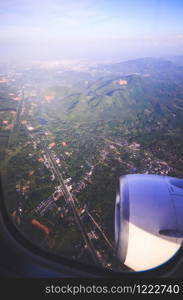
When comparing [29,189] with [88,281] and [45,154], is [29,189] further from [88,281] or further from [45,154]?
[88,281]

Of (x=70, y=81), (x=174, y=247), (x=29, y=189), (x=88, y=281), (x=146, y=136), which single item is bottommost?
(x=29, y=189)

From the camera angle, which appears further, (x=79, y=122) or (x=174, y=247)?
(x=79, y=122)

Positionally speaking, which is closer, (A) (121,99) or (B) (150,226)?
(B) (150,226)

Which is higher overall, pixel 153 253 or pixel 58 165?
pixel 153 253

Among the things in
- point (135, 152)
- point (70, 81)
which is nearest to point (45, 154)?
point (135, 152)

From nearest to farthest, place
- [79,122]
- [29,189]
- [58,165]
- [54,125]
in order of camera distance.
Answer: [29,189]
[58,165]
[54,125]
[79,122]

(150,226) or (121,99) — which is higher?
(121,99)

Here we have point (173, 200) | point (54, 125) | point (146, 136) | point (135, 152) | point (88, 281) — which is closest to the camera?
point (88, 281)

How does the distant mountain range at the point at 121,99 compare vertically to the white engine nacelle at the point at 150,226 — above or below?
above

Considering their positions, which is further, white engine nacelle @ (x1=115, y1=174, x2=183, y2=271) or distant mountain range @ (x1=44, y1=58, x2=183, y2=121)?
distant mountain range @ (x1=44, y1=58, x2=183, y2=121)

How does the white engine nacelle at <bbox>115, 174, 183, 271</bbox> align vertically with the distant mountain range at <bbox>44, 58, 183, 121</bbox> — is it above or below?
below

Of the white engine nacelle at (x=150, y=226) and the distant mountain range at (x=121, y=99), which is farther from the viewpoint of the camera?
the distant mountain range at (x=121, y=99)
